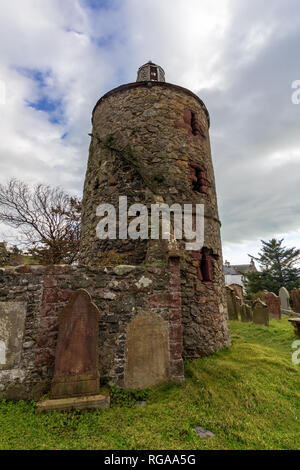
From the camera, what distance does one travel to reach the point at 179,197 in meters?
6.52

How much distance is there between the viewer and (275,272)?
25.3 m

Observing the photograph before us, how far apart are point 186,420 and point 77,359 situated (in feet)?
6.12

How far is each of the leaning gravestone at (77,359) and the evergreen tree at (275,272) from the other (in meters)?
24.8

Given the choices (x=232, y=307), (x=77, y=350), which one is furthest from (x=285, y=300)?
(x=77, y=350)

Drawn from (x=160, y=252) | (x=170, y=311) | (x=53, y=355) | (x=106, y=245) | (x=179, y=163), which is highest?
(x=179, y=163)

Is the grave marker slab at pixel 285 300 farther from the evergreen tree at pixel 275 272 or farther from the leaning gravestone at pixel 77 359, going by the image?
the leaning gravestone at pixel 77 359

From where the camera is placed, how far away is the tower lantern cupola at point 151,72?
1046 centimetres

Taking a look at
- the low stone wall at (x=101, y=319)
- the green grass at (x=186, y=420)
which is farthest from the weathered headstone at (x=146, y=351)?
the green grass at (x=186, y=420)

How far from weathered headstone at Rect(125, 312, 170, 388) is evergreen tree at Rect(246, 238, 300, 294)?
939 inches

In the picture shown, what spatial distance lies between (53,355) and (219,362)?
12.2 feet

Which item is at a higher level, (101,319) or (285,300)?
(101,319)

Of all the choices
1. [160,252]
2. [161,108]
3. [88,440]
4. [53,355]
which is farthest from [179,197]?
[88,440]

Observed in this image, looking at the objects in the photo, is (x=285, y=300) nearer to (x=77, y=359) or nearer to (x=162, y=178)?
(x=162, y=178)

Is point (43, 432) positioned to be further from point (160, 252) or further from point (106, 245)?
point (106, 245)
